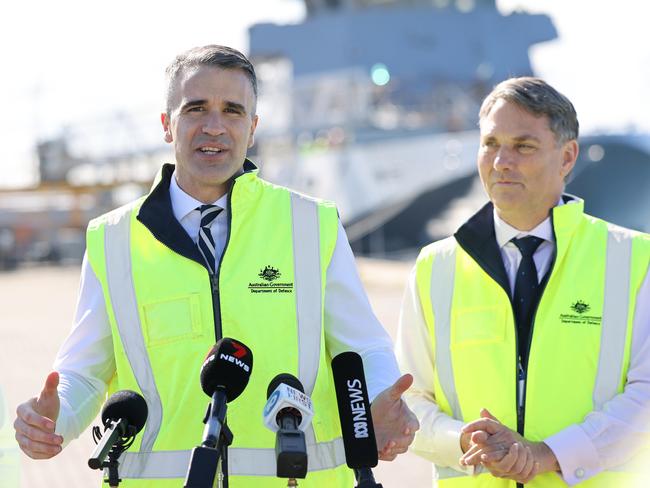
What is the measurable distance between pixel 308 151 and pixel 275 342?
28.4 meters

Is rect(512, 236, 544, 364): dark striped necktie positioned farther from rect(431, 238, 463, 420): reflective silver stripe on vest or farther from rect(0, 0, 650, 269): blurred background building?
rect(0, 0, 650, 269): blurred background building

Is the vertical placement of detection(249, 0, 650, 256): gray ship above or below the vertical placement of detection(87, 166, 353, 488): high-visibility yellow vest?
above

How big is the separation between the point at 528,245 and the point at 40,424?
5.65 ft

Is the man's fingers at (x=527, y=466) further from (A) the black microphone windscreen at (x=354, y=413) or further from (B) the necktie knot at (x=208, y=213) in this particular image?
(B) the necktie knot at (x=208, y=213)

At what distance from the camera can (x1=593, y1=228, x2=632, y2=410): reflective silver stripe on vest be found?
3.47 metres

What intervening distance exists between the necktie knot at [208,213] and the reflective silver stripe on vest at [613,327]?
1299 mm

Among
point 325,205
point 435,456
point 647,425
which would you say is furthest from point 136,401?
point 647,425

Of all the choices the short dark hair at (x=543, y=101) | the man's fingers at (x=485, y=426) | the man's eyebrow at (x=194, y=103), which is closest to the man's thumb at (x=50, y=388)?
the man's eyebrow at (x=194, y=103)

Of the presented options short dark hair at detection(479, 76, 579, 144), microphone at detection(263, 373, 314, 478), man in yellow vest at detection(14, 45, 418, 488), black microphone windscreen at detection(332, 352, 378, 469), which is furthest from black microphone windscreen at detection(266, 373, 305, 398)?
short dark hair at detection(479, 76, 579, 144)

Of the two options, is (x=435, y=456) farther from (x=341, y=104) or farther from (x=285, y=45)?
(x=285, y=45)

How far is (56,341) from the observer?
1531 centimetres

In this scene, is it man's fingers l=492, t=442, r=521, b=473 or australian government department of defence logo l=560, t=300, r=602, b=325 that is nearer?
man's fingers l=492, t=442, r=521, b=473

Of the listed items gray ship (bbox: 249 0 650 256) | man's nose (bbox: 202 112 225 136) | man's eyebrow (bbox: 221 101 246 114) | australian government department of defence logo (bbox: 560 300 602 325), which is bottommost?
australian government department of defence logo (bbox: 560 300 602 325)

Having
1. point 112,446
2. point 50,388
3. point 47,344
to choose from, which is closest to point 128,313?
point 50,388
